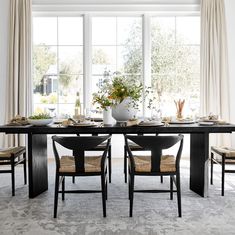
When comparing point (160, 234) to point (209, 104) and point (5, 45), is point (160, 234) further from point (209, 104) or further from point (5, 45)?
point (5, 45)

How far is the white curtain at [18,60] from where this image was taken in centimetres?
586

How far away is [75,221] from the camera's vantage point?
10.5ft

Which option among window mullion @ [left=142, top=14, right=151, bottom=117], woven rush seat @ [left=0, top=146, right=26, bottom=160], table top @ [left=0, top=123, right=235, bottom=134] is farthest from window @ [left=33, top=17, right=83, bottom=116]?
table top @ [left=0, top=123, right=235, bottom=134]

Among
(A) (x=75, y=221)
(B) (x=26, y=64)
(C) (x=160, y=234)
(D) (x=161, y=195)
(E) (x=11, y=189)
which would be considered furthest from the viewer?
(B) (x=26, y=64)

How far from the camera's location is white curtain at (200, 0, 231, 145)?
5902mm

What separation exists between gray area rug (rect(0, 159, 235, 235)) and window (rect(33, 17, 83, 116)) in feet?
7.16

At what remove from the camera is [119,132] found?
3.64 meters

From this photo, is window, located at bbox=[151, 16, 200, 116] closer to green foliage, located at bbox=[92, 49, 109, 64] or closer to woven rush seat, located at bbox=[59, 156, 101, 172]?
green foliage, located at bbox=[92, 49, 109, 64]

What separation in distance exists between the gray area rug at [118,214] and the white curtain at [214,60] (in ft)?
6.11

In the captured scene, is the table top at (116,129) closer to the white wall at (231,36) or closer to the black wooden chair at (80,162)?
the black wooden chair at (80,162)

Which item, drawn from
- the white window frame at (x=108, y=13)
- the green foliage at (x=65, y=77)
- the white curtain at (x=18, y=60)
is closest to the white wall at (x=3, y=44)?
the white curtain at (x=18, y=60)

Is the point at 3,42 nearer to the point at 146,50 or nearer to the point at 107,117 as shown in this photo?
the point at 146,50

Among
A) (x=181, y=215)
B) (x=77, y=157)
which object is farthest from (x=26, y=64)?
(x=181, y=215)

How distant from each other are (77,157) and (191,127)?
4.03 ft
